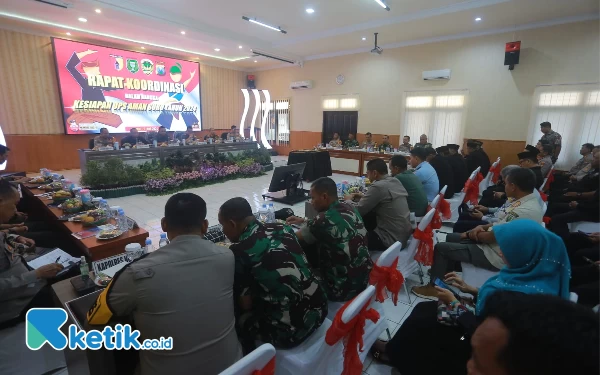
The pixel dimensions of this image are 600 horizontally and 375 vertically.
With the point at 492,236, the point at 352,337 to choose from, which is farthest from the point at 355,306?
the point at 492,236

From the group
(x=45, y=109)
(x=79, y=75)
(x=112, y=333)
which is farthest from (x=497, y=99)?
(x=45, y=109)

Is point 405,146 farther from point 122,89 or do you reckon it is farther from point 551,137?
point 122,89

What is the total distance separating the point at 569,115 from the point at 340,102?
19.6 ft

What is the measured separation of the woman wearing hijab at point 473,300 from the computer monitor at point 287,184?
3.06 metres

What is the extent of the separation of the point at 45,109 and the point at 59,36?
1962 millimetres

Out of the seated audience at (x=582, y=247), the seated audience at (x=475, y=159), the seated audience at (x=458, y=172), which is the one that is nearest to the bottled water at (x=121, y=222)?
the seated audience at (x=582, y=247)

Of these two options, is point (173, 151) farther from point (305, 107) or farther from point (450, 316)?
point (450, 316)

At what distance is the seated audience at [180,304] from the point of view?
1044mm

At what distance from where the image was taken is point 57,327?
1.50 meters

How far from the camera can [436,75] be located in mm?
7770

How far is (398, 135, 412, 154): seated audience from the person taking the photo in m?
7.79

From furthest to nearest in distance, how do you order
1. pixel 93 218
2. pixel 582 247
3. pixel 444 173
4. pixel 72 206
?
1. pixel 444 173
2. pixel 72 206
3. pixel 582 247
4. pixel 93 218

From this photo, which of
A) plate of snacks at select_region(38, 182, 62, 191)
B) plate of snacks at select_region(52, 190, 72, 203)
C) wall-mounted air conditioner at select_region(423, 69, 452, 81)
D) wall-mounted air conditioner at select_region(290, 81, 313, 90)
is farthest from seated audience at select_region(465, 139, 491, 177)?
wall-mounted air conditioner at select_region(290, 81, 313, 90)

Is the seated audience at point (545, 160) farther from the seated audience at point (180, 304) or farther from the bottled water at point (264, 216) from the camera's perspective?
the seated audience at point (180, 304)
